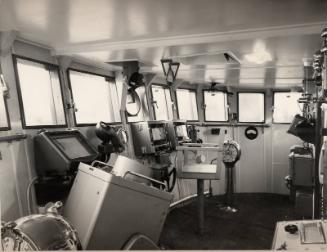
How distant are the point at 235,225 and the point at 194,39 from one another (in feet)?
6.03

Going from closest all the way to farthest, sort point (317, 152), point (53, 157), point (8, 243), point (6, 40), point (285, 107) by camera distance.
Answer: point (8, 243), point (6, 40), point (317, 152), point (53, 157), point (285, 107)

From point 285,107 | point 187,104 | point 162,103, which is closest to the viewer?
point 285,107

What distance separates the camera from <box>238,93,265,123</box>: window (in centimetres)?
230

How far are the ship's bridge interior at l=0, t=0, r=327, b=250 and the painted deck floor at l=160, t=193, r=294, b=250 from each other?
14 millimetres

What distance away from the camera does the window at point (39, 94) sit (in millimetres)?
1940

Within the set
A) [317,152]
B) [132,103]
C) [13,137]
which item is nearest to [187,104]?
[132,103]

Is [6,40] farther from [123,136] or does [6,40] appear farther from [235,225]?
[235,225]

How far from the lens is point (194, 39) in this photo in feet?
6.85

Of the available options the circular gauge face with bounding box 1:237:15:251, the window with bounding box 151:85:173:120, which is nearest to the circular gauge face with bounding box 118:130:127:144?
the window with bounding box 151:85:173:120

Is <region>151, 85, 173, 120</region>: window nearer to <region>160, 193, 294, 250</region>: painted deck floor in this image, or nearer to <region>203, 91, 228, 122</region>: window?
<region>203, 91, 228, 122</region>: window

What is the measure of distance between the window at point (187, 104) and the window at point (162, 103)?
102 millimetres

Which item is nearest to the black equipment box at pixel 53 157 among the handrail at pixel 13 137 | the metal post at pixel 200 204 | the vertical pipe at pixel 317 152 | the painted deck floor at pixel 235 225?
the handrail at pixel 13 137

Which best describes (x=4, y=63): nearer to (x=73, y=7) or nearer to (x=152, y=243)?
(x=73, y=7)

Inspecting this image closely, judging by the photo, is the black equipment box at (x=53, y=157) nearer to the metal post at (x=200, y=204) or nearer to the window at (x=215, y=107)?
the window at (x=215, y=107)
